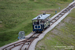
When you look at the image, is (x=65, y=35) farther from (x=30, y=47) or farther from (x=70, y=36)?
(x=30, y=47)

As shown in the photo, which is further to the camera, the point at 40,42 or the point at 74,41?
the point at 74,41

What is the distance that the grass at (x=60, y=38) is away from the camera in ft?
78.0

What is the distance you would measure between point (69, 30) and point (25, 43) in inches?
A: 548

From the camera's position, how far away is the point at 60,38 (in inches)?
1132

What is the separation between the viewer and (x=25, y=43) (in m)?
24.3

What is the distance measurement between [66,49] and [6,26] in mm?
17287

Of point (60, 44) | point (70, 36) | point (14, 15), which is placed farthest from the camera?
point (14, 15)


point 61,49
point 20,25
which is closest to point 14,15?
point 20,25

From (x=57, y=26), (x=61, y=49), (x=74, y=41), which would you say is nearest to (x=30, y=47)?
(x=61, y=49)

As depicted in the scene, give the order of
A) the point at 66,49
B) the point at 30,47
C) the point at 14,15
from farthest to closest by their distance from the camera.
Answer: the point at 14,15, the point at 66,49, the point at 30,47

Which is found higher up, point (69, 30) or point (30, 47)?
point (30, 47)

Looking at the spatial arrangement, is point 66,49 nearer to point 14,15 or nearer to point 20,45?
point 20,45

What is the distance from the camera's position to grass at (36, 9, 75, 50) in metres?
23.8

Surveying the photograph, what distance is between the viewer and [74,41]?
28406mm
